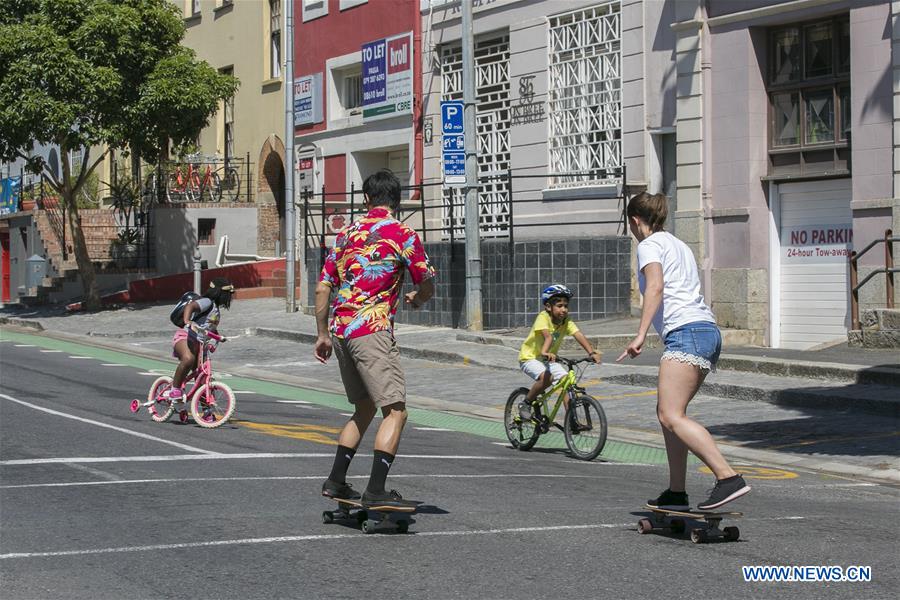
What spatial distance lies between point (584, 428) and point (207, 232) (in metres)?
27.3

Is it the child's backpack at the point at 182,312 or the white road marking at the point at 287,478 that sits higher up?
the child's backpack at the point at 182,312

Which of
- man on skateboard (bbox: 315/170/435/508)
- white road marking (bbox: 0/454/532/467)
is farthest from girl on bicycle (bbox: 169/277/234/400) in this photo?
man on skateboard (bbox: 315/170/435/508)

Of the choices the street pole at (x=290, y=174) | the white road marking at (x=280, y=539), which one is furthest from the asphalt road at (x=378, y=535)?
the street pole at (x=290, y=174)

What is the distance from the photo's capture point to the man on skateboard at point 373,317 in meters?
7.44

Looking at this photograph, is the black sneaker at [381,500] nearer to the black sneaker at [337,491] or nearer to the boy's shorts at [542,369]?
the black sneaker at [337,491]

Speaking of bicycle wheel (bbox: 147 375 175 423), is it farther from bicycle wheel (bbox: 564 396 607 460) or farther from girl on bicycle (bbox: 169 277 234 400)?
bicycle wheel (bbox: 564 396 607 460)

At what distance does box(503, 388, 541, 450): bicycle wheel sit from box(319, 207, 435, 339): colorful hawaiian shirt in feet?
15.7

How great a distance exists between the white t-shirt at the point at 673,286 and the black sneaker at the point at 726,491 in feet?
2.96

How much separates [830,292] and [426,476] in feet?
39.8

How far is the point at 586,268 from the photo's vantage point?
890 inches

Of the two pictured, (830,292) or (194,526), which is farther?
(830,292)

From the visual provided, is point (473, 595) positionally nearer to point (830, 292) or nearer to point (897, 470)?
point (897, 470)

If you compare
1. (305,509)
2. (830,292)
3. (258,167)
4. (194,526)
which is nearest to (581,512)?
(305,509)

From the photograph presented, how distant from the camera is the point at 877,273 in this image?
60.9ft
